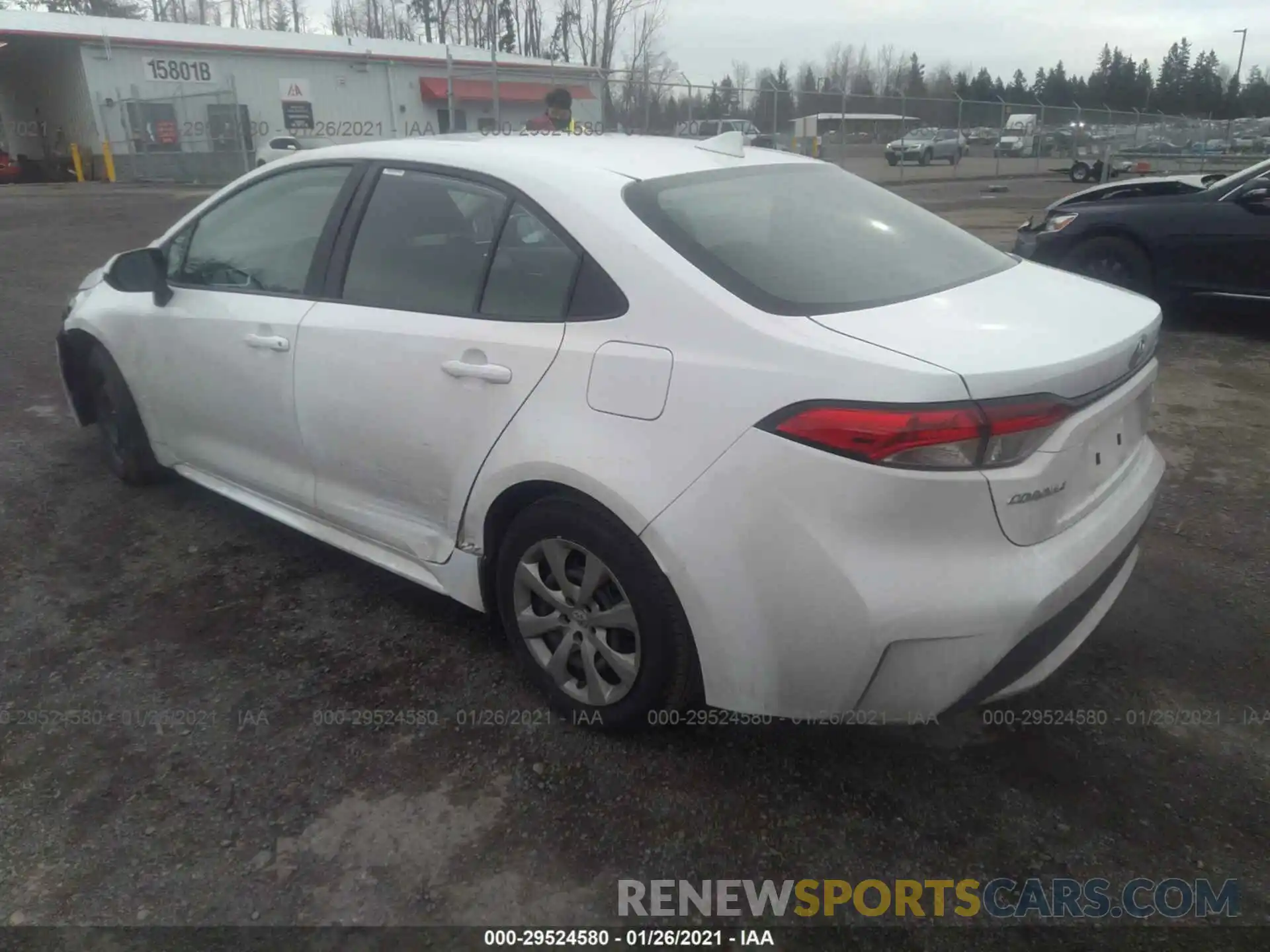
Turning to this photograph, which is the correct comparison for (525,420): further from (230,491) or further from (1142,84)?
(1142,84)

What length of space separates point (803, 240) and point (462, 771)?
1.73m

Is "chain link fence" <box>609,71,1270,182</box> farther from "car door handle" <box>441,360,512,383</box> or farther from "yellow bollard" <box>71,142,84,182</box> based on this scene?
"car door handle" <box>441,360,512,383</box>

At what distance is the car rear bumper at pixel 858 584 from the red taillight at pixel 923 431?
0.10 ft

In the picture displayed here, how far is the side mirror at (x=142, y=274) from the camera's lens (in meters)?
3.70

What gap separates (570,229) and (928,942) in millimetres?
1929

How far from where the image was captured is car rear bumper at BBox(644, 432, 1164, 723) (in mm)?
2080

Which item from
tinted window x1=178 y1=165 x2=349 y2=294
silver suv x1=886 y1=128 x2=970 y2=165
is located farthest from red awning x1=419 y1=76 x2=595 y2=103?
tinted window x1=178 y1=165 x2=349 y2=294

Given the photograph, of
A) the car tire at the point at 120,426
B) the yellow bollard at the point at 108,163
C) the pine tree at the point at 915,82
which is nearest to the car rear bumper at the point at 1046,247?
the car tire at the point at 120,426

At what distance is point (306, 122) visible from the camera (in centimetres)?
3069

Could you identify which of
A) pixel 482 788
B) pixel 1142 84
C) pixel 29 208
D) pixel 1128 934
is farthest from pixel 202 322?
pixel 1142 84

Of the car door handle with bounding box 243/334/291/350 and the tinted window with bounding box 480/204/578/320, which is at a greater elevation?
the tinted window with bounding box 480/204/578/320

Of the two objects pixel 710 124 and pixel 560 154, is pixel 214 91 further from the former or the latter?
pixel 560 154

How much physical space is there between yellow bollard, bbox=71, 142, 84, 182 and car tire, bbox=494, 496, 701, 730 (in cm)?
2935

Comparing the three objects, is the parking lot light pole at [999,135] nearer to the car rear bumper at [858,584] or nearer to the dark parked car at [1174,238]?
the dark parked car at [1174,238]
